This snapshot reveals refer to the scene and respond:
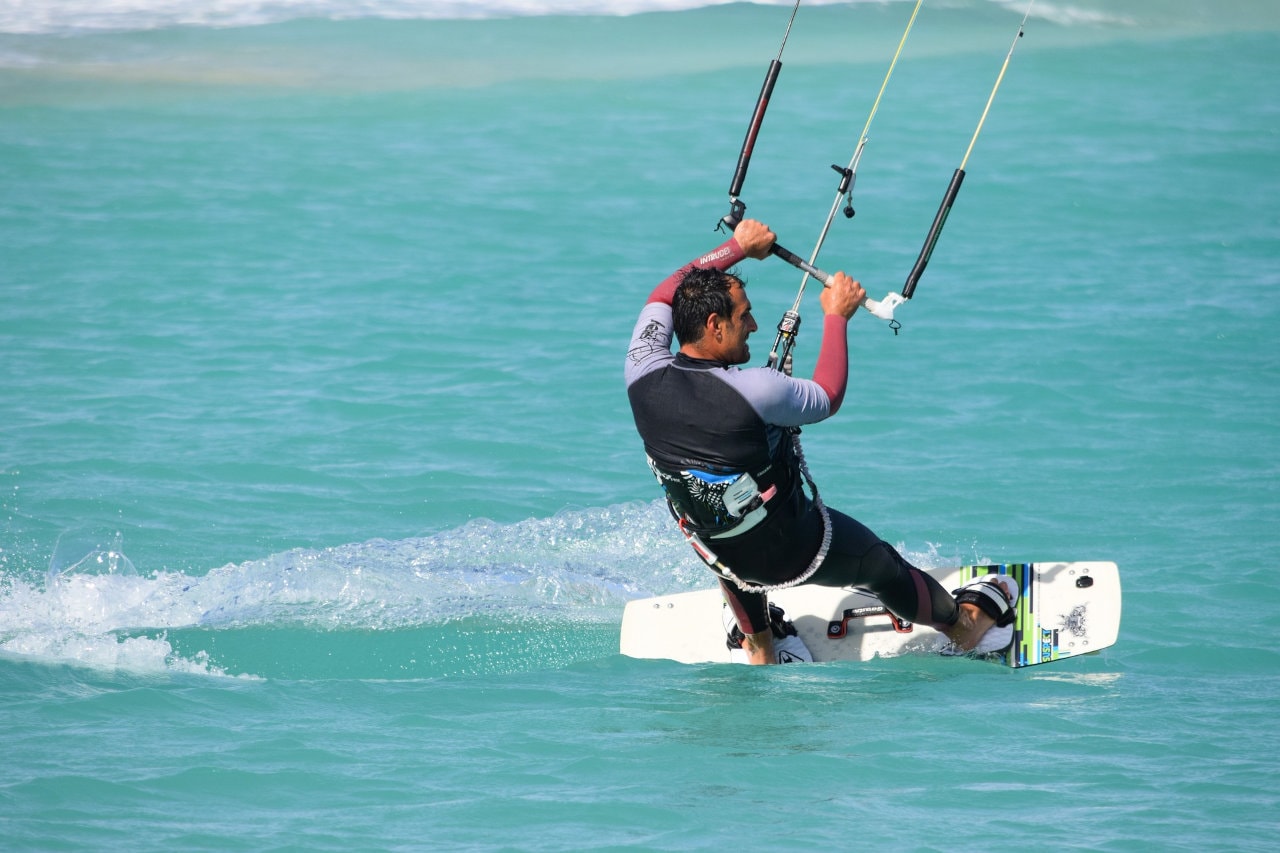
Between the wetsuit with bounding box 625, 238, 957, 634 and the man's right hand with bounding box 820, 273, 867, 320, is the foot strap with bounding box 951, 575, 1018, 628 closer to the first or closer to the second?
the wetsuit with bounding box 625, 238, 957, 634

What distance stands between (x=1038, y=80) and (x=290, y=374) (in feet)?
35.2

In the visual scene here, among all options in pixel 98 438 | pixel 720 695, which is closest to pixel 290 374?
pixel 98 438

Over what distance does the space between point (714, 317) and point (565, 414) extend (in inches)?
186

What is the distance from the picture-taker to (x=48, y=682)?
4789 millimetres

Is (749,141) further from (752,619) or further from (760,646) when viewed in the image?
(760,646)

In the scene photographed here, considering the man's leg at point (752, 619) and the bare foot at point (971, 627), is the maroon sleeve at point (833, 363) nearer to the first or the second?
the man's leg at point (752, 619)

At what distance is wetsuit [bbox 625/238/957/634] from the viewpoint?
4195 mm

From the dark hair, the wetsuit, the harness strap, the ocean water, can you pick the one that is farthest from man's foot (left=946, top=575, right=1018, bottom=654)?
the dark hair

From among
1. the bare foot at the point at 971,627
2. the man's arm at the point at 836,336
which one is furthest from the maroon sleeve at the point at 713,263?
the bare foot at the point at 971,627

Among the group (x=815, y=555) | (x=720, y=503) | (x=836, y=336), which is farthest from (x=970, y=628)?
(x=836, y=336)

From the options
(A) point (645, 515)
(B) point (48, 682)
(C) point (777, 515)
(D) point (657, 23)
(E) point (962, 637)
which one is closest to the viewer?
(C) point (777, 515)

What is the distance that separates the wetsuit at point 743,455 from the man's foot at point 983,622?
56 cm

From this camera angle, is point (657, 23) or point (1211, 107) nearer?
point (1211, 107)

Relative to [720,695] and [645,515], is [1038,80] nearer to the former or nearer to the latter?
[645,515]
